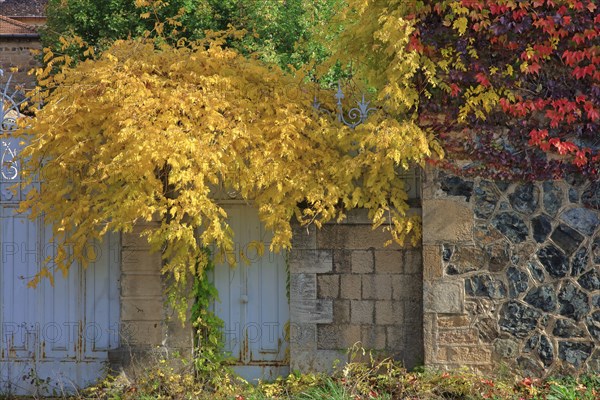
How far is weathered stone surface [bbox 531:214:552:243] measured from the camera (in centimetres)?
630

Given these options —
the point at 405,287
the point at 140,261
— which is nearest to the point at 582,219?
the point at 405,287

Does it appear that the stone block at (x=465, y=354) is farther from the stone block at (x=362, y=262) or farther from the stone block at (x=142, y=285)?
the stone block at (x=142, y=285)

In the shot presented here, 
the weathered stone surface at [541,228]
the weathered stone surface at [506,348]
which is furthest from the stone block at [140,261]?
the weathered stone surface at [541,228]

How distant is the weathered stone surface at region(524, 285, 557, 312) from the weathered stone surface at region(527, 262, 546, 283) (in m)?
0.06

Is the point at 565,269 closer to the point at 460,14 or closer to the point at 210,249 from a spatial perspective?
the point at 460,14

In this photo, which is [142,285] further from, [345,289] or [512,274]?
[512,274]

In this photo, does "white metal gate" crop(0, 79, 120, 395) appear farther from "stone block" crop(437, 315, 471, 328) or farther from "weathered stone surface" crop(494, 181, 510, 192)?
"weathered stone surface" crop(494, 181, 510, 192)

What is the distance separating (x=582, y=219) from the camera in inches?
248

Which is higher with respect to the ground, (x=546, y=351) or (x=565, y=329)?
(x=565, y=329)

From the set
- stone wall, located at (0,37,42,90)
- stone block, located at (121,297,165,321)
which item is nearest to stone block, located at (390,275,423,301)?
stone block, located at (121,297,165,321)

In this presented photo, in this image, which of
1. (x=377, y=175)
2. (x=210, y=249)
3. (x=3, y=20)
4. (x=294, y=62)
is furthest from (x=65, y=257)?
(x=3, y=20)

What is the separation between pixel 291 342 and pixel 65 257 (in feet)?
6.60

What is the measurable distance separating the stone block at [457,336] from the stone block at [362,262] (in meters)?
0.77

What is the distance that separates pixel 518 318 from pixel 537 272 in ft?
1.22
